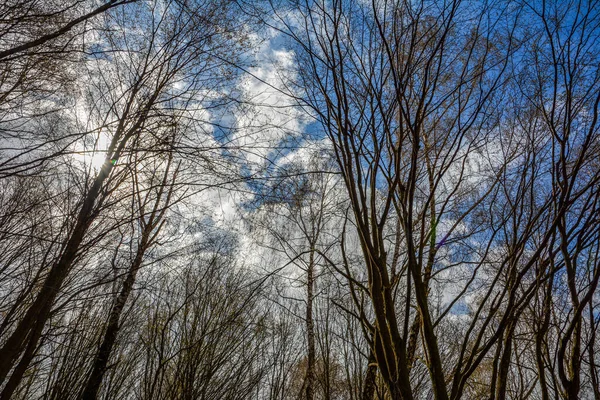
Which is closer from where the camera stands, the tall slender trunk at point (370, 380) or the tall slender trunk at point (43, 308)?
the tall slender trunk at point (370, 380)

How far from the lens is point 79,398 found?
9.46 feet

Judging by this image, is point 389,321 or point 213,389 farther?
point 213,389

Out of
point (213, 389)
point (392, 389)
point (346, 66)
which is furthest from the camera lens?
point (213, 389)

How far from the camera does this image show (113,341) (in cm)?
512

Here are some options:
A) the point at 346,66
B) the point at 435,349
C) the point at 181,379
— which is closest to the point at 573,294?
the point at 435,349

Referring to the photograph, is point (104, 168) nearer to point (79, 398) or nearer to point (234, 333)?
point (79, 398)

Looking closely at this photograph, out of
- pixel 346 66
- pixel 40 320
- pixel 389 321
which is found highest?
pixel 346 66

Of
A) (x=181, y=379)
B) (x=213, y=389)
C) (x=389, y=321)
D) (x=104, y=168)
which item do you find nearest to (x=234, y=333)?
(x=213, y=389)

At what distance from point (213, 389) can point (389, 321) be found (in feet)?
11.7

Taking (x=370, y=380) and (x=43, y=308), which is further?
(x=370, y=380)

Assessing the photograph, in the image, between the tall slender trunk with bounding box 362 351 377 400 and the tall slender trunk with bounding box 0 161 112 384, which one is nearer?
the tall slender trunk with bounding box 362 351 377 400

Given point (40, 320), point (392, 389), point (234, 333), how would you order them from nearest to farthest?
point (392, 389)
point (40, 320)
point (234, 333)

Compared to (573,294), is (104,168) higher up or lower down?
higher up

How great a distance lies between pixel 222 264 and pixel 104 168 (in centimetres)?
243
